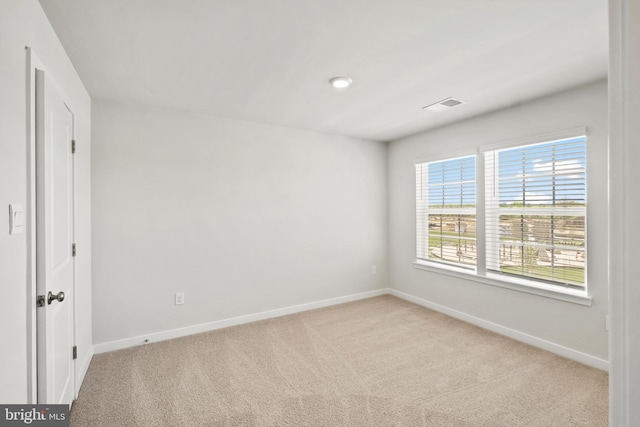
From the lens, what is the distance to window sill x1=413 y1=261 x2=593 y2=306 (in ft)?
8.73

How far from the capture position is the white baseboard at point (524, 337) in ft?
8.43

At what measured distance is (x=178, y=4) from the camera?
1.58 metres

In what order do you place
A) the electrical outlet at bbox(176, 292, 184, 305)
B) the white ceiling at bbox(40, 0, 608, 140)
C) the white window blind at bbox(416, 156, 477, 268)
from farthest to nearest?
the white window blind at bbox(416, 156, 477, 268) < the electrical outlet at bbox(176, 292, 184, 305) < the white ceiling at bbox(40, 0, 608, 140)

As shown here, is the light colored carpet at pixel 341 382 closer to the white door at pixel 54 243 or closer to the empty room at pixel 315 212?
the empty room at pixel 315 212

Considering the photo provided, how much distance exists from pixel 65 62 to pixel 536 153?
13.1ft

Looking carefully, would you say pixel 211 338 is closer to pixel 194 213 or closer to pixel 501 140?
pixel 194 213

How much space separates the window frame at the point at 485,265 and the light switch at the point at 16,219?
149 inches

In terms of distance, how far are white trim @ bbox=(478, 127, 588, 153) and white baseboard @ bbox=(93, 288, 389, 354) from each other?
258 centimetres

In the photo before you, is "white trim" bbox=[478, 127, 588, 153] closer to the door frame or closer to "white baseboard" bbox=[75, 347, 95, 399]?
the door frame

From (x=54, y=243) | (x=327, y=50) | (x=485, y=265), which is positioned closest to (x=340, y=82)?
(x=327, y=50)

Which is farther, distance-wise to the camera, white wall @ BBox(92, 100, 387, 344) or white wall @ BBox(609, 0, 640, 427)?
white wall @ BBox(92, 100, 387, 344)

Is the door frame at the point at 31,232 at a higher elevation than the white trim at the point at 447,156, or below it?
below

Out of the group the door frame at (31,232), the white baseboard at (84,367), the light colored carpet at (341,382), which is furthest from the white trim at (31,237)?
the white baseboard at (84,367)

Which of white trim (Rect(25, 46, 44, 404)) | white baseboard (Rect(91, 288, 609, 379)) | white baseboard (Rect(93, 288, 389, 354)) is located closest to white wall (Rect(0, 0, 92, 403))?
white trim (Rect(25, 46, 44, 404))
